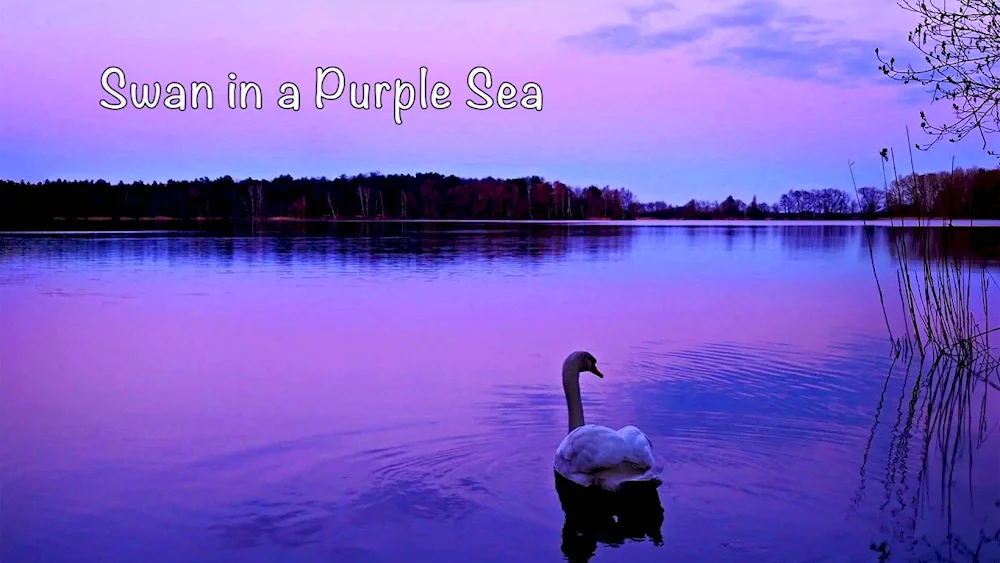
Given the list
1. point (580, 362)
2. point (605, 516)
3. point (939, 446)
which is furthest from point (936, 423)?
point (605, 516)

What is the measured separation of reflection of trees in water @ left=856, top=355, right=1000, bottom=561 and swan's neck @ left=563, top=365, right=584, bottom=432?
6.97ft

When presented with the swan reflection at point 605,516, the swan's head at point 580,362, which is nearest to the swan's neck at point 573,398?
the swan's head at point 580,362

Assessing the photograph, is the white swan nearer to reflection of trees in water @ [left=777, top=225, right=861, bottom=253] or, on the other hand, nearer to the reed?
the reed

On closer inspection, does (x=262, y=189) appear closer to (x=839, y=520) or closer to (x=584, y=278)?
(x=584, y=278)

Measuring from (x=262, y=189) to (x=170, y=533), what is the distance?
447ft

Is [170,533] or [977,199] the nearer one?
[170,533]

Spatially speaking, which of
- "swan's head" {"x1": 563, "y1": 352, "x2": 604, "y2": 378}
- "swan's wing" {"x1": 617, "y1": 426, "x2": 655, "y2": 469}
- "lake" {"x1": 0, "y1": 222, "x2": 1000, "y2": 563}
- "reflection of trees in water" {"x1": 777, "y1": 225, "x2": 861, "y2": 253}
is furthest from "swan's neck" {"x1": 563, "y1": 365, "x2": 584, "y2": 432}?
"reflection of trees in water" {"x1": 777, "y1": 225, "x2": 861, "y2": 253}

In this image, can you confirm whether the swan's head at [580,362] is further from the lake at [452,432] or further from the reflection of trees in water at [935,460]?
the reflection of trees in water at [935,460]

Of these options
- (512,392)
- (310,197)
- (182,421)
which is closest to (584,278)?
(512,392)

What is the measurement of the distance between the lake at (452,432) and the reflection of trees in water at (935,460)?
0.10ft

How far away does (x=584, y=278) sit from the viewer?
2366 centimetres

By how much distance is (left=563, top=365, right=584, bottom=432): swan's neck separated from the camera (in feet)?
24.8

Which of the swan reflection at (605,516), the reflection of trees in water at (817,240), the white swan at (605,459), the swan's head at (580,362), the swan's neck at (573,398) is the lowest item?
the swan reflection at (605,516)

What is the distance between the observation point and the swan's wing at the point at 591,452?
21.3 feet
